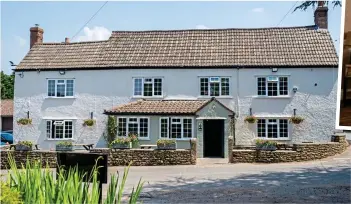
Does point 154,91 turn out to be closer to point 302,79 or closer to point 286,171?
point 302,79

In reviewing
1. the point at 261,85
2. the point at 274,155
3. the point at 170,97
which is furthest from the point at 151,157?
the point at 261,85

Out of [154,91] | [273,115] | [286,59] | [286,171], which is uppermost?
[286,59]

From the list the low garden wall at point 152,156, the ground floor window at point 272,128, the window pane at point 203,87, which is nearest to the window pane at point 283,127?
the ground floor window at point 272,128

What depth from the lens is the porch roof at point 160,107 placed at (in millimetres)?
18359

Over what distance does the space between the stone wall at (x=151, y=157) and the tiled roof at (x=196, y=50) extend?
18.3ft

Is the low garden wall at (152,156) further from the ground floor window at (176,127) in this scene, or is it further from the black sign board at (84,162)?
the black sign board at (84,162)

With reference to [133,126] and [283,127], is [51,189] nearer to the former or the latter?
[133,126]

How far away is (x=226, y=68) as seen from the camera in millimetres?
19359

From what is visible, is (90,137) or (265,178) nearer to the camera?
(265,178)

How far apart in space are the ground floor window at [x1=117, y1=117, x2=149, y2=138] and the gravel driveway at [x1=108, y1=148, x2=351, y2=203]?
4.02 meters

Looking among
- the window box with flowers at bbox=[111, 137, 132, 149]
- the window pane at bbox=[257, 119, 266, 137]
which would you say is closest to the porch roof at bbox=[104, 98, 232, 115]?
the window box with flowers at bbox=[111, 137, 132, 149]

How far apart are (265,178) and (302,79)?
8840 millimetres

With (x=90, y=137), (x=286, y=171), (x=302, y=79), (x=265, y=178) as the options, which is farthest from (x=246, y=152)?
(x=90, y=137)

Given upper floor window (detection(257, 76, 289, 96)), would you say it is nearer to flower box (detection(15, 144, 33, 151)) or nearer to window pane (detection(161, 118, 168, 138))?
window pane (detection(161, 118, 168, 138))
